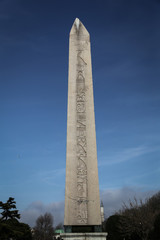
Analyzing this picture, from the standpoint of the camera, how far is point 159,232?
56.6 ft

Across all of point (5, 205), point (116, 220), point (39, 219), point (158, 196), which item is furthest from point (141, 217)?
point (39, 219)

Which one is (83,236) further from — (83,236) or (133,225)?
(133,225)

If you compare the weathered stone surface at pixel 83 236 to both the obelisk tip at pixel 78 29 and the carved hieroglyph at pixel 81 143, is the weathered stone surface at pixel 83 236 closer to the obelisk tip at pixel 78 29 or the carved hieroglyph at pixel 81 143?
the carved hieroglyph at pixel 81 143

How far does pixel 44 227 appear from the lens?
165 ft

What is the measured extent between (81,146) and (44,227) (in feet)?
160

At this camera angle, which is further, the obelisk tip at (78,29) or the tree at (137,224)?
the tree at (137,224)

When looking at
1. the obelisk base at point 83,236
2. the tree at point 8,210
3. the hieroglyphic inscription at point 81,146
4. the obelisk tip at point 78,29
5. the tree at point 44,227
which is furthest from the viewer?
the tree at point 44,227

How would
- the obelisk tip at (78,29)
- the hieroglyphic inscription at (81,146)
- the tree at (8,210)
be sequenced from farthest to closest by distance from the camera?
1. the tree at (8,210)
2. the obelisk tip at (78,29)
3. the hieroglyphic inscription at (81,146)

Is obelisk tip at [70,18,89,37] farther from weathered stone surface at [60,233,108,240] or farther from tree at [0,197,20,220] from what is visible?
tree at [0,197,20,220]

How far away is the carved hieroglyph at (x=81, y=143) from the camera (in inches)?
248

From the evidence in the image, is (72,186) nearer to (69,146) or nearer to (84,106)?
(69,146)

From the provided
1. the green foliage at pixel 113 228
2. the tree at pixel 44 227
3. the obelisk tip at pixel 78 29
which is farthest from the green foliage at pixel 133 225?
the tree at pixel 44 227

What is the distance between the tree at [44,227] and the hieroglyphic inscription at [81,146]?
4636cm

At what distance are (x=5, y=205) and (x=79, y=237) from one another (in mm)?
18248
